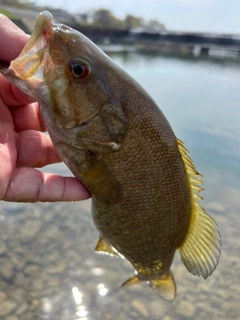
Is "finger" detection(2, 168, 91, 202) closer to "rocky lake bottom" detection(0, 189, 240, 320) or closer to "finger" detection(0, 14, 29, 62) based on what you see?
"finger" detection(0, 14, 29, 62)

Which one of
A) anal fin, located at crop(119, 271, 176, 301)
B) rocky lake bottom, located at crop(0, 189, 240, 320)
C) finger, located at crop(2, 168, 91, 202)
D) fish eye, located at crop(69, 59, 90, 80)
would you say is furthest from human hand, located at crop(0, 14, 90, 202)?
rocky lake bottom, located at crop(0, 189, 240, 320)

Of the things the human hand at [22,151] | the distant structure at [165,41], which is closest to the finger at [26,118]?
the human hand at [22,151]

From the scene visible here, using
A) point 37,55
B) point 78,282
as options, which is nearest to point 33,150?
point 37,55

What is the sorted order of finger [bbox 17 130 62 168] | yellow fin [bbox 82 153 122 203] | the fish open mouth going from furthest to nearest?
finger [bbox 17 130 62 168]
yellow fin [bbox 82 153 122 203]
the fish open mouth

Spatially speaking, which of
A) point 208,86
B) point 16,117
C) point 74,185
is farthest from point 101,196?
point 208,86

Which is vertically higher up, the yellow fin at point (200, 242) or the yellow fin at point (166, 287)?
the yellow fin at point (200, 242)

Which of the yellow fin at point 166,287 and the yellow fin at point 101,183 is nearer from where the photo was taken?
the yellow fin at point 101,183

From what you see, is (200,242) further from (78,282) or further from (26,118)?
(78,282)

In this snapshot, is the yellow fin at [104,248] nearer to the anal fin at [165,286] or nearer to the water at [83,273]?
the anal fin at [165,286]
